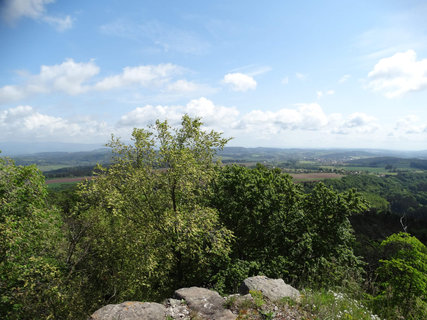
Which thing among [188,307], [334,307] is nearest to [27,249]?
[188,307]

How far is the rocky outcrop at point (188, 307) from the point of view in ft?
25.5

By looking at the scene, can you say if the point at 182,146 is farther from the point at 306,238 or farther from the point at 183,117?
the point at 306,238

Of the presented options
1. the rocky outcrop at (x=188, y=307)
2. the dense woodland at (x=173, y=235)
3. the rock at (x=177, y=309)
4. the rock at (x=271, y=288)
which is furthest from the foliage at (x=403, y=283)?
the rock at (x=177, y=309)

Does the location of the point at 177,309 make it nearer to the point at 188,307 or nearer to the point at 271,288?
the point at 188,307

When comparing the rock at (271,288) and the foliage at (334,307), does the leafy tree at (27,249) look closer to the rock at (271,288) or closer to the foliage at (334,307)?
the rock at (271,288)

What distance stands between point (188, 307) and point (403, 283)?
A: 12784 mm

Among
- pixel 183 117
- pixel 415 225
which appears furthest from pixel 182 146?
pixel 415 225

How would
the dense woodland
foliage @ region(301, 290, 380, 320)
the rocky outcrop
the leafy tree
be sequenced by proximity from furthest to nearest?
the dense woodland
the leafy tree
the rocky outcrop
foliage @ region(301, 290, 380, 320)

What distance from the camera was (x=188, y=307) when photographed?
844 cm

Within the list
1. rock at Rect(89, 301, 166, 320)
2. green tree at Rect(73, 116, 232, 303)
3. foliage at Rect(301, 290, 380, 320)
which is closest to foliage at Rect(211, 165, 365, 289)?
green tree at Rect(73, 116, 232, 303)

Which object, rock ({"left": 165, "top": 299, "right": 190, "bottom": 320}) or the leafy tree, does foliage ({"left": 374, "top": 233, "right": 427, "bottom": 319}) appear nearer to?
rock ({"left": 165, "top": 299, "right": 190, "bottom": 320})

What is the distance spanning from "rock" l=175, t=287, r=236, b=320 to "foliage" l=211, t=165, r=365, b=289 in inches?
333

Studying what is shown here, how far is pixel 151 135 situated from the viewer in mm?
17953

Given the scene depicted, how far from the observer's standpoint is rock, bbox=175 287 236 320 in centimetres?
782
